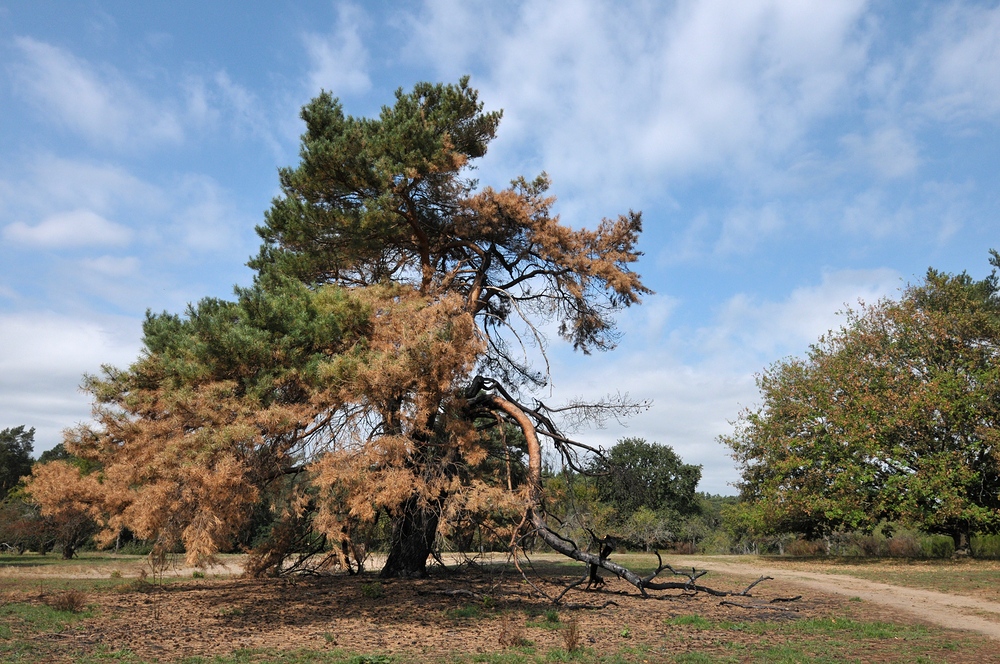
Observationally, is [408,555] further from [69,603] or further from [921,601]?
[921,601]

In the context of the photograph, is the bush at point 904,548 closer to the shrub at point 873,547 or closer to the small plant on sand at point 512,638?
the shrub at point 873,547

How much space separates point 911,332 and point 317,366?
Result: 23.1 metres

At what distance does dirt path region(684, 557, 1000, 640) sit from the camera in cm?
971

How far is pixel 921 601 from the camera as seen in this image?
12.3 m

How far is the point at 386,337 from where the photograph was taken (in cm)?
1112

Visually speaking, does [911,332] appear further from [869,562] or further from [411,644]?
[411,644]

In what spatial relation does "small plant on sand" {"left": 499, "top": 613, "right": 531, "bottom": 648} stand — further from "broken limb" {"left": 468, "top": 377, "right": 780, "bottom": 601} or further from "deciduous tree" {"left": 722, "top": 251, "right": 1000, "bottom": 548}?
"deciduous tree" {"left": 722, "top": 251, "right": 1000, "bottom": 548}

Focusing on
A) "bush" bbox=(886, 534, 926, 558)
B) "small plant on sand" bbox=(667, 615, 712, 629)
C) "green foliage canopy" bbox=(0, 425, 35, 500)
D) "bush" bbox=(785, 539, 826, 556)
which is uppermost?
"green foliage canopy" bbox=(0, 425, 35, 500)

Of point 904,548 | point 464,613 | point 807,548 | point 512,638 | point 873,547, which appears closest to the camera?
point 512,638

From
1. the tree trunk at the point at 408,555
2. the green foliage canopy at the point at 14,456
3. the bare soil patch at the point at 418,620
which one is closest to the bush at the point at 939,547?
the bare soil patch at the point at 418,620

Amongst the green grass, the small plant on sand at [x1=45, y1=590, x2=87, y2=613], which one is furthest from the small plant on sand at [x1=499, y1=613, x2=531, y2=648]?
the small plant on sand at [x1=45, y1=590, x2=87, y2=613]

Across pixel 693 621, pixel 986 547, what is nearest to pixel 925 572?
pixel 986 547

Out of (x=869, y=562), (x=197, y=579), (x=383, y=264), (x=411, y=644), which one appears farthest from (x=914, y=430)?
(x=197, y=579)

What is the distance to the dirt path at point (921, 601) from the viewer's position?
9.71 m
